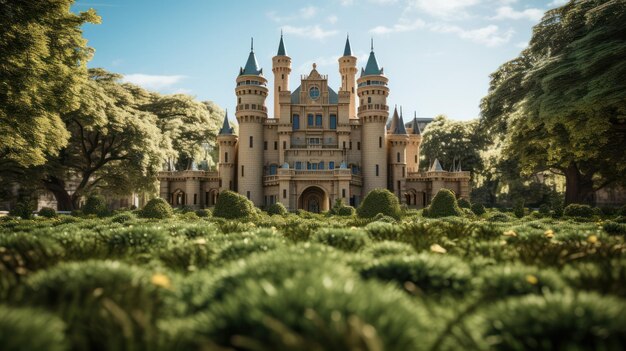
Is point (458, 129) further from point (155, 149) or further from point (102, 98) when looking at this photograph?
point (102, 98)

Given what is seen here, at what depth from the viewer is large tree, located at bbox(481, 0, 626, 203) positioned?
65.4ft

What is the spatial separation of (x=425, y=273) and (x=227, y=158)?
47406mm

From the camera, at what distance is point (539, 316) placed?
10.3 feet

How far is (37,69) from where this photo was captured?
1845cm

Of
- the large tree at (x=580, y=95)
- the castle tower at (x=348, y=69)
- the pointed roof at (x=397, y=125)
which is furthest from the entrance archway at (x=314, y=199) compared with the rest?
the large tree at (x=580, y=95)

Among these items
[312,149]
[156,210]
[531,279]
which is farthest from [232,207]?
[312,149]

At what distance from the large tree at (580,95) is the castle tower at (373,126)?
1846 centimetres

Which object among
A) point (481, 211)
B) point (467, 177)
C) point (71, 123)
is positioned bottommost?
point (481, 211)

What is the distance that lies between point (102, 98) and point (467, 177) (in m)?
38.8

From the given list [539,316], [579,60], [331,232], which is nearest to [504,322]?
[539,316]

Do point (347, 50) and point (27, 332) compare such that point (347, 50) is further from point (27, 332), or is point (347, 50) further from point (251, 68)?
point (27, 332)

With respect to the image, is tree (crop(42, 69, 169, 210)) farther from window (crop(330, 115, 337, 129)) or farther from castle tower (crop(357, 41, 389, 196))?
castle tower (crop(357, 41, 389, 196))

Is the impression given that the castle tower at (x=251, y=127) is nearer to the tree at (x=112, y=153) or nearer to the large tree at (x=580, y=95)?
the tree at (x=112, y=153)

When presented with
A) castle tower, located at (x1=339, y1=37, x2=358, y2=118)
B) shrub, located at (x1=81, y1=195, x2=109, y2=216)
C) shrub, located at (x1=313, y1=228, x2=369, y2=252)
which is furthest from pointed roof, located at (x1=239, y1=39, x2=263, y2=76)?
shrub, located at (x1=313, y1=228, x2=369, y2=252)
